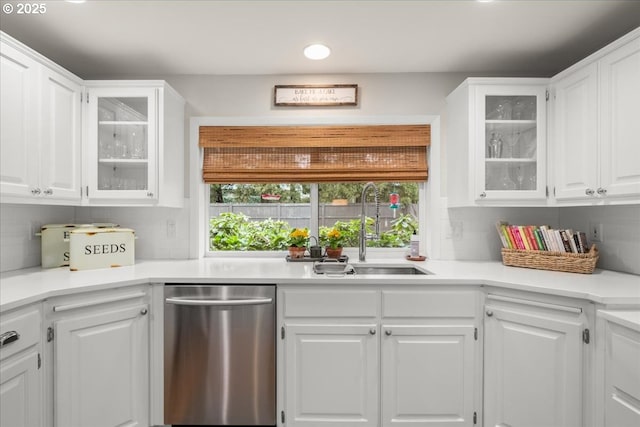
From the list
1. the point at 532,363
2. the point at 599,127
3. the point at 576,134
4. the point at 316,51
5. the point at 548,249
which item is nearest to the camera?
the point at 532,363

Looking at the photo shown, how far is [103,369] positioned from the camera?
1764 millimetres

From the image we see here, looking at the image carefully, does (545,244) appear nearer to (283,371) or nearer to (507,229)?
(507,229)

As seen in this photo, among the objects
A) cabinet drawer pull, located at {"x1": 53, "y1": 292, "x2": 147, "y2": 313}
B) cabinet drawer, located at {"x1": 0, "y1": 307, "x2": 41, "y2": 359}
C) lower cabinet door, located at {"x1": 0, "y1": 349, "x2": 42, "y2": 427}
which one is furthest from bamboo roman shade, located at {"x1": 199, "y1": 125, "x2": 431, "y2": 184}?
lower cabinet door, located at {"x1": 0, "y1": 349, "x2": 42, "y2": 427}

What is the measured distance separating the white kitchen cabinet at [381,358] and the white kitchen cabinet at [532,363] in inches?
3.4

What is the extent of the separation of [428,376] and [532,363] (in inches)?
19.7

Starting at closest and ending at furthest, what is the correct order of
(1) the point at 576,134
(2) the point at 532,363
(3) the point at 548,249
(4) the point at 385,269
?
(2) the point at 532,363 < (1) the point at 576,134 < (3) the point at 548,249 < (4) the point at 385,269

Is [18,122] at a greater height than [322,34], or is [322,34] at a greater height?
[322,34]

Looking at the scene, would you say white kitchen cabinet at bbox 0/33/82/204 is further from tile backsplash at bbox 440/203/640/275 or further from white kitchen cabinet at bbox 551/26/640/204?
white kitchen cabinet at bbox 551/26/640/204

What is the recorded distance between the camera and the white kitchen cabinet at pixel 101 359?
5.41 ft

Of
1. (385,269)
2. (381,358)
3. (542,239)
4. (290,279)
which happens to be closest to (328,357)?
(381,358)

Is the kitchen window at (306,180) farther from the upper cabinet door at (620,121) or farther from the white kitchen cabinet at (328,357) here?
the upper cabinet door at (620,121)

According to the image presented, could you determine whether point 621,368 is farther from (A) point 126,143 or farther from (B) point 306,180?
(A) point 126,143

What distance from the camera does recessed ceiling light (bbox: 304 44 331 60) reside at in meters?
2.22

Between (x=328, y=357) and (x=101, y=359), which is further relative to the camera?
(x=328, y=357)
